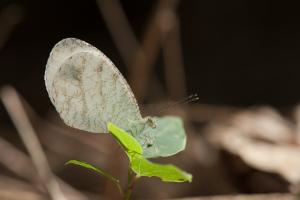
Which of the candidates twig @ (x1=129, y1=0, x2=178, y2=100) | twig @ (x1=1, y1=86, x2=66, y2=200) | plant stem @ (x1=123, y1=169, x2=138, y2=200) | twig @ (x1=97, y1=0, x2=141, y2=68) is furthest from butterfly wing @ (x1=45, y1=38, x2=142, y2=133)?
twig @ (x1=97, y1=0, x2=141, y2=68)

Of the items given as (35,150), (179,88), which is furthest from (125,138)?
(179,88)

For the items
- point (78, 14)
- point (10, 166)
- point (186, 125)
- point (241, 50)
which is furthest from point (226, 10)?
point (10, 166)

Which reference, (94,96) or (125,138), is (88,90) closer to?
(94,96)

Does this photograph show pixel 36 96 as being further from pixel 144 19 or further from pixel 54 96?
pixel 54 96

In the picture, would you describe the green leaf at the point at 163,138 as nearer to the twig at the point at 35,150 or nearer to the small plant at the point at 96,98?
the small plant at the point at 96,98

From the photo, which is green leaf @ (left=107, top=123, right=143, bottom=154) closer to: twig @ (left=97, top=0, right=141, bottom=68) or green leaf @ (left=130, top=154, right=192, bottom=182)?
green leaf @ (left=130, top=154, right=192, bottom=182)
